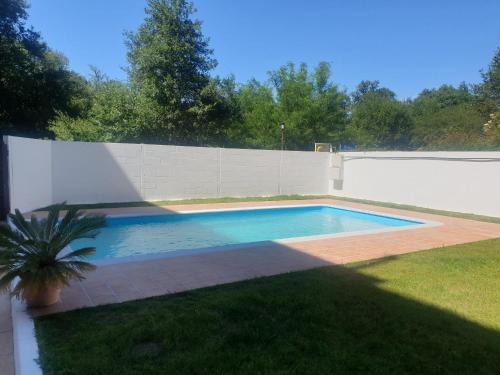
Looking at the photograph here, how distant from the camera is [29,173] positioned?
938 cm

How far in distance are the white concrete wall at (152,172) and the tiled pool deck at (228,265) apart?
5383mm

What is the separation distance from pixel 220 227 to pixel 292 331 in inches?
278

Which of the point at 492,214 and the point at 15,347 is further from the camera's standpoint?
the point at 492,214

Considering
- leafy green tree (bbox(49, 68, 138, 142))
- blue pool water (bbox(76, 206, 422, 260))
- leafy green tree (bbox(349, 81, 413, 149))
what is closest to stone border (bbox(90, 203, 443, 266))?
blue pool water (bbox(76, 206, 422, 260))

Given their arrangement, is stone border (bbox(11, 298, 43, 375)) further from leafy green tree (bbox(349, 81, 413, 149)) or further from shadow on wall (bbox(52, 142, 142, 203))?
leafy green tree (bbox(349, 81, 413, 149))

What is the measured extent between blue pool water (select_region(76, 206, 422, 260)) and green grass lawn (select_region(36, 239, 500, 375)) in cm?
390

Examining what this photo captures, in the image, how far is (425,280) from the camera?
4738 millimetres

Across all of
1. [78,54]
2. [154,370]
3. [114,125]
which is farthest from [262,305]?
[78,54]

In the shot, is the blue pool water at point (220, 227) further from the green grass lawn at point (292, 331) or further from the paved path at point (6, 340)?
the green grass lawn at point (292, 331)

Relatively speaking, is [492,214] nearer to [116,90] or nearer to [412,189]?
[412,189]

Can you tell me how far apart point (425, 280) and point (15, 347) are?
4.68m

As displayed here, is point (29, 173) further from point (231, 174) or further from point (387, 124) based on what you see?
point (387, 124)

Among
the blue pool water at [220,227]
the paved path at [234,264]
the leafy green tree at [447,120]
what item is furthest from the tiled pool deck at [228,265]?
the leafy green tree at [447,120]

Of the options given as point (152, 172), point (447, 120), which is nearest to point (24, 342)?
point (152, 172)
